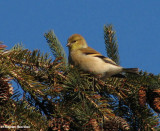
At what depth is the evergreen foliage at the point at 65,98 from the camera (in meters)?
2.11

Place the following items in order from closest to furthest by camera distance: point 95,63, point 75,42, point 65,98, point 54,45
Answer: point 65,98 < point 54,45 < point 95,63 < point 75,42

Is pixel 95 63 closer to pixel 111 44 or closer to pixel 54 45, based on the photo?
pixel 111 44

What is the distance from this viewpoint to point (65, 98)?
2453mm

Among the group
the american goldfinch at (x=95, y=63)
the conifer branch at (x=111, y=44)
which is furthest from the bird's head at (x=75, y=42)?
the conifer branch at (x=111, y=44)

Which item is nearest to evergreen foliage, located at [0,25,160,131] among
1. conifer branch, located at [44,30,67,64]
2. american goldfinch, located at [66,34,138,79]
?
american goldfinch, located at [66,34,138,79]

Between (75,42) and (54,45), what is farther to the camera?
(75,42)

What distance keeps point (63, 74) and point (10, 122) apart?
2.75 feet

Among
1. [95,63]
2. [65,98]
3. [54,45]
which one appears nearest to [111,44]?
[95,63]

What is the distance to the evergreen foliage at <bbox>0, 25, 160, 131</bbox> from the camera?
2114 mm

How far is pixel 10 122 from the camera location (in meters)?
2.00

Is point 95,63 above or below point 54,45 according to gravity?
below

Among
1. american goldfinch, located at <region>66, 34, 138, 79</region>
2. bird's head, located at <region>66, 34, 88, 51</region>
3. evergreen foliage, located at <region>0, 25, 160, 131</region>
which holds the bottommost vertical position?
evergreen foliage, located at <region>0, 25, 160, 131</region>

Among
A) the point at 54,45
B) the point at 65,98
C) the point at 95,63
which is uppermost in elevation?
the point at 54,45

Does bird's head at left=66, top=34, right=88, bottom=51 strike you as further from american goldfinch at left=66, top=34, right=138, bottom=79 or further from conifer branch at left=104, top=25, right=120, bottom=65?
conifer branch at left=104, top=25, right=120, bottom=65
